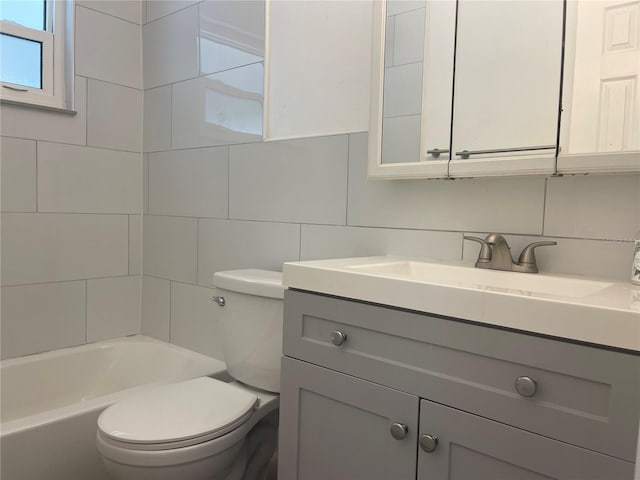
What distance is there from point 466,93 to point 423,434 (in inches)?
36.3

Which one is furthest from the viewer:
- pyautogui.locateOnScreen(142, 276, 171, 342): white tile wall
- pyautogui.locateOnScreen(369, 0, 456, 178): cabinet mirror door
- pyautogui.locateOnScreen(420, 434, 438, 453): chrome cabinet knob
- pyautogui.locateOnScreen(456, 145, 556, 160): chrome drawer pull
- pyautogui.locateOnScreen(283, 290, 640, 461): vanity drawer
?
pyautogui.locateOnScreen(142, 276, 171, 342): white tile wall

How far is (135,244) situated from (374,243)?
139 cm

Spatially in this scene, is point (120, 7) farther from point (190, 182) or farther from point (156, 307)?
point (156, 307)

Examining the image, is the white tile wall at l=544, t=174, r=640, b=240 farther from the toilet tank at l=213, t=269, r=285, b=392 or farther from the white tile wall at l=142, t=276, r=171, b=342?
the white tile wall at l=142, t=276, r=171, b=342

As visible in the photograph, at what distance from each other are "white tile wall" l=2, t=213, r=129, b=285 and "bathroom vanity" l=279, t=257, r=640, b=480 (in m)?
1.41

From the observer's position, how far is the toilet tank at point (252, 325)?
1480 millimetres

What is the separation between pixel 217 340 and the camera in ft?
6.61

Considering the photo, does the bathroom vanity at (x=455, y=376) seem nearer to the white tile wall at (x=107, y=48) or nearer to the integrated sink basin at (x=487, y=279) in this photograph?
the integrated sink basin at (x=487, y=279)

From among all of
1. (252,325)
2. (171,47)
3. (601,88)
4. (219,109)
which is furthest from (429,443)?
(171,47)

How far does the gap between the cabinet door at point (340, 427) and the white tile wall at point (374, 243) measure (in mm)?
508

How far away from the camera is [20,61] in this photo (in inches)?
79.4

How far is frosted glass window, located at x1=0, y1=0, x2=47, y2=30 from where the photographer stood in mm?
1983

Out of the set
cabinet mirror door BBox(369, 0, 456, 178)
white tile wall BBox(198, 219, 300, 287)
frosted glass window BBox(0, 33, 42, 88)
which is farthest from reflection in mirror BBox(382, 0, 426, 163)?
frosted glass window BBox(0, 33, 42, 88)

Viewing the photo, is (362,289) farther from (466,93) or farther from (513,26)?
(513,26)
